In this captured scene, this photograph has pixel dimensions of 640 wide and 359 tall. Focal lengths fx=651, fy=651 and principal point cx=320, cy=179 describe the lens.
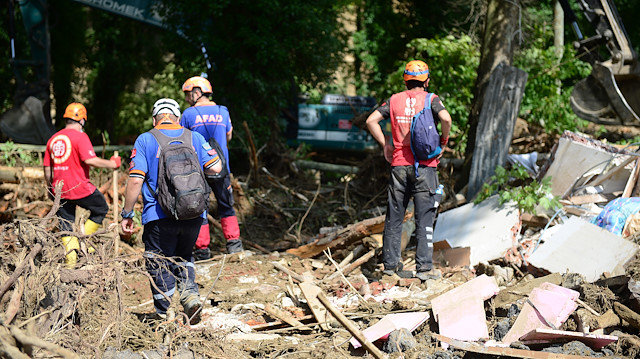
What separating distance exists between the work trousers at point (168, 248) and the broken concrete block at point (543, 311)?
245 cm

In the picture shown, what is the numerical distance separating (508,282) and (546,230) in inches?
39.4

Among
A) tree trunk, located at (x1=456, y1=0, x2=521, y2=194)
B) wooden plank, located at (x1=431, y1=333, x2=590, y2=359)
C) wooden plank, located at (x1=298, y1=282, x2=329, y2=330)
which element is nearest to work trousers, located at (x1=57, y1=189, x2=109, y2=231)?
wooden plank, located at (x1=298, y1=282, x2=329, y2=330)

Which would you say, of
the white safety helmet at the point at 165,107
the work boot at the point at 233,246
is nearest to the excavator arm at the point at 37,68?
the work boot at the point at 233,246

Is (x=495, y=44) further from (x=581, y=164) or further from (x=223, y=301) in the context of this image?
(x=223, y=301)

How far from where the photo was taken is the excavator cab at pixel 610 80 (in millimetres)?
8531

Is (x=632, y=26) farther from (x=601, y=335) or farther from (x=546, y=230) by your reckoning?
(x=601, y=335)

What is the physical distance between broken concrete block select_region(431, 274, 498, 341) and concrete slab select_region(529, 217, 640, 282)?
3.92ft

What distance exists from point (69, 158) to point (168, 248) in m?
2.09

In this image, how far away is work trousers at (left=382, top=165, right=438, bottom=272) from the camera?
622 centimetres

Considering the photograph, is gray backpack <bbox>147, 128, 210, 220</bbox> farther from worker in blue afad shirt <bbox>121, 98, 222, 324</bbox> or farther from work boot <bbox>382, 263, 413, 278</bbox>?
work boot <bbox>382, 263, 413, 278</bbox>

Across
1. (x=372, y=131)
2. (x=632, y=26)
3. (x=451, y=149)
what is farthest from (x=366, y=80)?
(x=372, y=131)

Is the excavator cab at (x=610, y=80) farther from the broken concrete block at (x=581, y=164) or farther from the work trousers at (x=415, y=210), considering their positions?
the work trousers at (x=415, y=210)

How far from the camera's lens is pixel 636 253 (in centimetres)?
580

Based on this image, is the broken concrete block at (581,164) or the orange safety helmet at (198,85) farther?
the broken concrete block at (581,164)
